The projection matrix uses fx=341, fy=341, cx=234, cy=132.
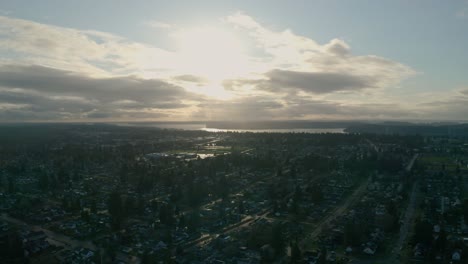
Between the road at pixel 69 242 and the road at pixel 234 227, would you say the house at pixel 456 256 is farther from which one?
the road at pixel 69 242

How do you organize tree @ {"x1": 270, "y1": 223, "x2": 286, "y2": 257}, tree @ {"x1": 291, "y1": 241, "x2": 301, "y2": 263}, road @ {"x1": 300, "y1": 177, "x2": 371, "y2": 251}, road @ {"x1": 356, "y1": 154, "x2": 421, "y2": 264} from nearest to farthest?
tree @ {"x1": 291, "y1": 241, "x2": 301, "y2": 263} < road @ {"x1": 356, "y1": 154, "x2": 421, "y2": 264} < tree @ {"x1": 270, "y1": 223, "x2": 286, "y2": 257} < road @ {"x1": 300, "y1": 177, "x2": 371, "y2": 251}

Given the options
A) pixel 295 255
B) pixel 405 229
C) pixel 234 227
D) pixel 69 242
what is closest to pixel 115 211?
pixel 69 242

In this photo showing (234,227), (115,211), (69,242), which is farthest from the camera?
(115,211)

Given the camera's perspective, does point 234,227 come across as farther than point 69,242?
Yes

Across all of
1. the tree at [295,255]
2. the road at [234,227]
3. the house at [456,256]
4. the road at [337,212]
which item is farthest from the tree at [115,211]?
the house at [456,256]

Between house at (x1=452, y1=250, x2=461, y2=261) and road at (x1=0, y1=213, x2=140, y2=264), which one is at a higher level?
house at (x1=452, y1=250, x2=461, y2=261)

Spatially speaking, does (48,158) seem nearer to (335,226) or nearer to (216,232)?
Answer: (216,232)

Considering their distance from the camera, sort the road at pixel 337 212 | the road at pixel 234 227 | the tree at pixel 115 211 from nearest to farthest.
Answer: the road at pixel 234 227, the road at pixel 337 212, the tree at pixel 115 211

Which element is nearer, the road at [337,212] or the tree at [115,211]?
the road at [337,212]

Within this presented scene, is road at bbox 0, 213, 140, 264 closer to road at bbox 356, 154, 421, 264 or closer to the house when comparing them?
road at bbox 356, 154, 421, 264

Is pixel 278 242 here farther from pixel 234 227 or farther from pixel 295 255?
pixel 234 227

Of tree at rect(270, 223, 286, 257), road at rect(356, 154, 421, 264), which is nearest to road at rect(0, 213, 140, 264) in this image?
tree at rect(270, 223, 286, 257)

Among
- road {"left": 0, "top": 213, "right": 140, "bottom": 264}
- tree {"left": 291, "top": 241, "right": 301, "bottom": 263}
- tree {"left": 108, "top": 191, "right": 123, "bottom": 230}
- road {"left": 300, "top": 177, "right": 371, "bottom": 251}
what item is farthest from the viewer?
tree {"left": 108, "top": 191, "right": 123, "bottom": 230}
